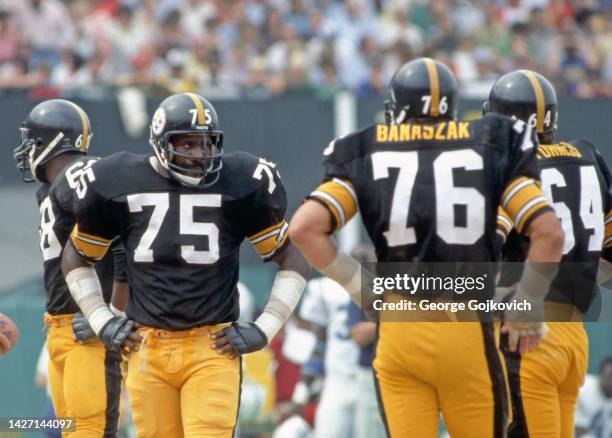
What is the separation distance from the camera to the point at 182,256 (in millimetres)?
5227

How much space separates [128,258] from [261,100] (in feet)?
19.8

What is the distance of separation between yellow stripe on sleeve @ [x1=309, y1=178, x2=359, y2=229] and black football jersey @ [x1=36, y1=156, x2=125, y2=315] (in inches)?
58.8

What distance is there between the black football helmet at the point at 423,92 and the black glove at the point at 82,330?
191 cm

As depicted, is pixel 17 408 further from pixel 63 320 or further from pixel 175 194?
pixel 175 194

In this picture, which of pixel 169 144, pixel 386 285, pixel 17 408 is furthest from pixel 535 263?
pixel 17 408

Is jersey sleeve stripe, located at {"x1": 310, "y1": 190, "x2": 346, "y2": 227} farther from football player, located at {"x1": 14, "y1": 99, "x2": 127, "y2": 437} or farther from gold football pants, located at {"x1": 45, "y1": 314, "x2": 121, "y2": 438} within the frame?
gold football pants, located at {"x1": 45, "y1": 314, "x2": 121, "y2": 438}

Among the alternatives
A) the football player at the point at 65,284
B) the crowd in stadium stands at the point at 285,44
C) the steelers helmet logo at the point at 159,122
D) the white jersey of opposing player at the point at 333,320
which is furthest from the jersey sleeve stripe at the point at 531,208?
the crowd in stadium stands at the point at 285,44

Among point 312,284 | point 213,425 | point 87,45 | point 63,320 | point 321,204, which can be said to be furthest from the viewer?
point 87,45

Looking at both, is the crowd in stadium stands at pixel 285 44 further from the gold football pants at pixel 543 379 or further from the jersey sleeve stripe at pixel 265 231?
the gold football pants at pixel 543 379

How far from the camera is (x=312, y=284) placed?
927cm

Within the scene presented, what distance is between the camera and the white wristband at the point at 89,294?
5.47m

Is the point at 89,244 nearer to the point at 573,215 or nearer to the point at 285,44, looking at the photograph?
the point at 573,215

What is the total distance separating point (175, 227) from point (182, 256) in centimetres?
13

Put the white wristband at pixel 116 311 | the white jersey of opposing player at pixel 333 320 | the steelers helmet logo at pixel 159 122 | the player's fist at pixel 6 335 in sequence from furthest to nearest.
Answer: the white jersey of opposing player at pixel 333 320 < the white wristband at pixel 116 311 < the steelers helmet logo at pixel 159 122 < the player's fist at pixel 6 335
